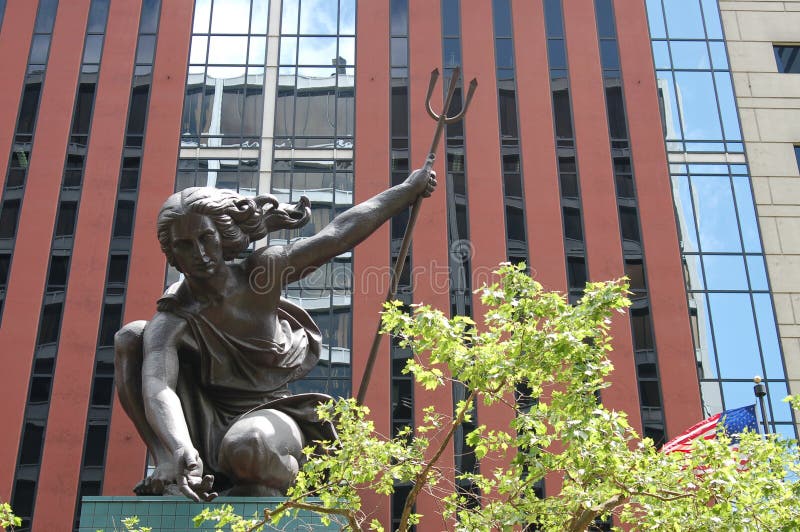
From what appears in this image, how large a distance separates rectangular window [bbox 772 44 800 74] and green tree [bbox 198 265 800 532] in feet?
95.7

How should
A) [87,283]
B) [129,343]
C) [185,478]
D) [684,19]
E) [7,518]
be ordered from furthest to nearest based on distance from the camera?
1. [684,19]
2. [87,283]
3. [7,518]
4. [129,343]
5. [185,478]

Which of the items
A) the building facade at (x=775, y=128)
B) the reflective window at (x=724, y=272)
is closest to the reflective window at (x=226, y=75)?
the reflective window at (x=724, y=272)

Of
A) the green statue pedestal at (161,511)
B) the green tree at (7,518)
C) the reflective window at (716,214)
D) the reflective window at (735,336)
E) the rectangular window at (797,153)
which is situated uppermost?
the rectangular window at (797,153)

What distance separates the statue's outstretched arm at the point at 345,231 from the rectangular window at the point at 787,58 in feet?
98.0

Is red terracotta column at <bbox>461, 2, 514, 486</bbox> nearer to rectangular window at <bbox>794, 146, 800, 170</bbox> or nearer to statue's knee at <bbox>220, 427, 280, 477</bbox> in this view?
rectangular window at <bbox>794, 146, 800, 170</bbox>

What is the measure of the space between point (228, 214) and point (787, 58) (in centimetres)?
3172

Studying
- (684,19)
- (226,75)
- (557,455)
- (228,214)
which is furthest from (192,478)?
(684,19)

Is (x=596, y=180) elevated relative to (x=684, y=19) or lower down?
lower down

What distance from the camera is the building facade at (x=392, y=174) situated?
2891 centimetres

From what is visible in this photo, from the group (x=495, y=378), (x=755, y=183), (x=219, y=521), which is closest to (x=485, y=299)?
(x=495, y=378)

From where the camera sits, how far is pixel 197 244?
7.90m

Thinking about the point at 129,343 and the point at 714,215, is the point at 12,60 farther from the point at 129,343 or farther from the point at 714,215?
the point at 129,343

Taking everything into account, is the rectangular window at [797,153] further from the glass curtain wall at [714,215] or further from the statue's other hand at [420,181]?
the statue's other hand at [420,181]

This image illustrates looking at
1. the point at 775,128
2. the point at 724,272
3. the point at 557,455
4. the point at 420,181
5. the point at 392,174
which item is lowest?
the point at 557,455
